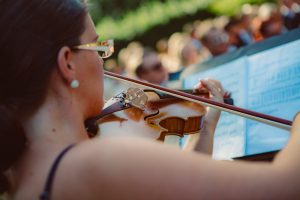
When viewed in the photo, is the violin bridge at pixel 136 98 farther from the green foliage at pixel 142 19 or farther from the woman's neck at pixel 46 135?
the green foliage at pixel 142 19

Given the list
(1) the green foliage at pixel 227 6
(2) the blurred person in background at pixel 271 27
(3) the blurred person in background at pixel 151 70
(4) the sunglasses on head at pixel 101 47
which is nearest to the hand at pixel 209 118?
(4) the sunglasses on head at pixel 101 47

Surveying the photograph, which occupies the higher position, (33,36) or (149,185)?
(33,36)

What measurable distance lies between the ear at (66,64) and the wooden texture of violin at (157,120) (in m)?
0.34

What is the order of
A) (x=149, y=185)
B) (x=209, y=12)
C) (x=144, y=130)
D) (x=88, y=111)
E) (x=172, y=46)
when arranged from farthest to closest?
(x=209, y=12) < (x=172, y=46) < (x=144, y=130) < (x=88, y=111) < (x=149, y=185)

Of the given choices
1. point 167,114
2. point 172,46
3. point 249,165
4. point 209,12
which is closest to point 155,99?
point 167,114

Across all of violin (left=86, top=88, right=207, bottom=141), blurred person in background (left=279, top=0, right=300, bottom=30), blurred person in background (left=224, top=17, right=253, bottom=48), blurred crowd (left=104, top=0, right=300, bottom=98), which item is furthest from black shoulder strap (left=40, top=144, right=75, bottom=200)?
blurred person in background (left=224, top=17, right=253, bottom=48)

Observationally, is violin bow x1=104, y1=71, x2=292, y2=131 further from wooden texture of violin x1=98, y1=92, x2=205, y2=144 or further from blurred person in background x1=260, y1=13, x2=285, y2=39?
blurred person in background x1=260, y1=13, x2=285, y2=39

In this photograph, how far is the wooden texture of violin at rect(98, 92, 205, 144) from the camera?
1.43 metres

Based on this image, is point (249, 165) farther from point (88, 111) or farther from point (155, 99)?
point (155, 99)

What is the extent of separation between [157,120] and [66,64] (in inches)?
21.6

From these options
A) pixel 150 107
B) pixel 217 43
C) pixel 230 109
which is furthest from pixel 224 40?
pixel 230 109

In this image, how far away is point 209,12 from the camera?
8023 millimetres

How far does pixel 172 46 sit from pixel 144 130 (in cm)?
441

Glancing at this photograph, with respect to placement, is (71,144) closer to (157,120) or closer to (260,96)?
(157,120)
